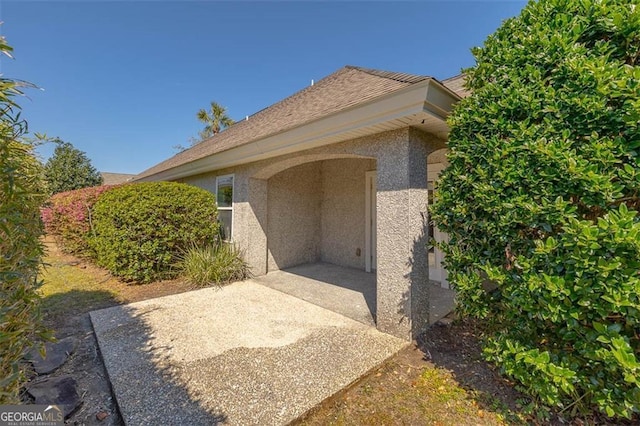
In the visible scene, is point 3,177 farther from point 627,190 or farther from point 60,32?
point 60,32

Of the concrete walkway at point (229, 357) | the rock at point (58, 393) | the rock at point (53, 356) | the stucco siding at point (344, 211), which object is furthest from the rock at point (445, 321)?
the rock at point (53, 356)

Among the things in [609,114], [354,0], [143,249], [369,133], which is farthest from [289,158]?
[354,0]

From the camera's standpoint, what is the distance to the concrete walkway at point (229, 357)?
8.95 feet

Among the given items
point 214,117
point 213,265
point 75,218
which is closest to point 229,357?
point 213,265

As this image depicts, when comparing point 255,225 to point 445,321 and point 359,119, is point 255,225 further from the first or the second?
point 445,321

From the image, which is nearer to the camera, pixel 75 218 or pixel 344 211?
pixel 344 211

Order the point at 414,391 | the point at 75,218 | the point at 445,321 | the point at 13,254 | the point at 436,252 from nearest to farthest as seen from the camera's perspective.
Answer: the point at 13,254 → the point at 414,391 → the point at 445,321 → the point at 436,252 → the point at 75,218

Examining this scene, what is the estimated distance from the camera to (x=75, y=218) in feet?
33.0

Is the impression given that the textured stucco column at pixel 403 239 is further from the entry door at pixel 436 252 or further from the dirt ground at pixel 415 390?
the entry door at pixel 436 252

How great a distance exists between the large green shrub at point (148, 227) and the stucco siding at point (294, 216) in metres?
2.04

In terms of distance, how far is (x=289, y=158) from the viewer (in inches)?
246

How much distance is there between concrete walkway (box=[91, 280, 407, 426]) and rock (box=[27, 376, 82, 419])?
341 mm

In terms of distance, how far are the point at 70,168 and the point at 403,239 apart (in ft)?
98.5

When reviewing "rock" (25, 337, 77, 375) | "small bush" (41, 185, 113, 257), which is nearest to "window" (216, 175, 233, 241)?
"small bush" (41, 185, 113, 257)
